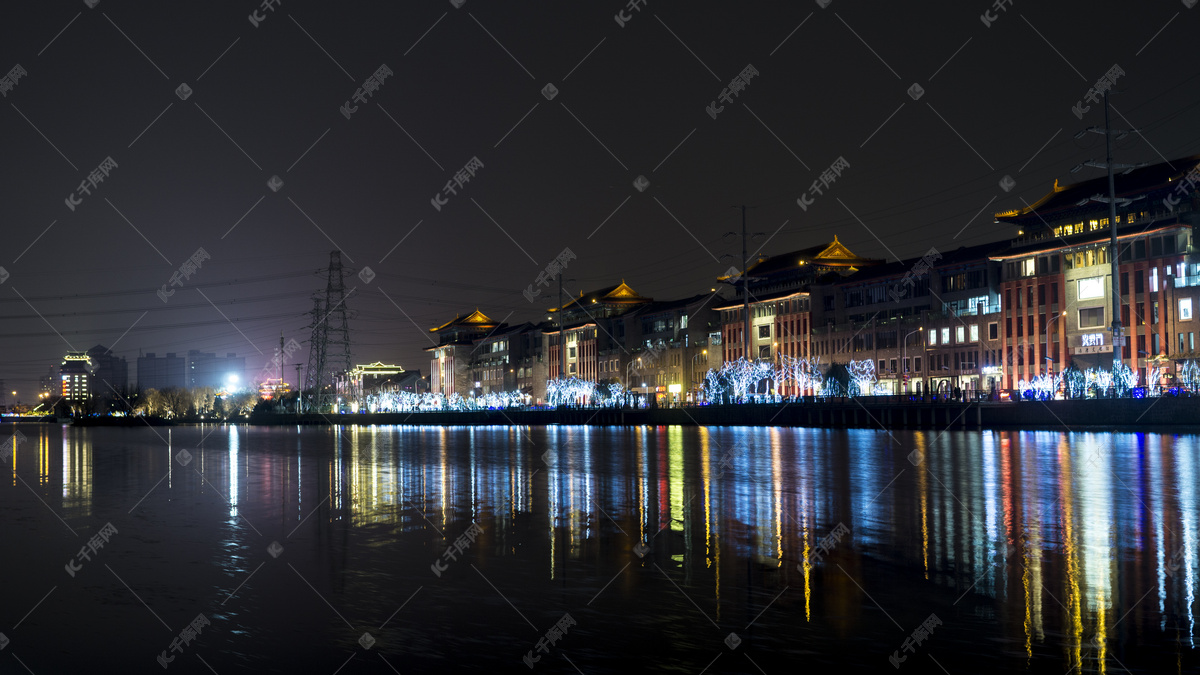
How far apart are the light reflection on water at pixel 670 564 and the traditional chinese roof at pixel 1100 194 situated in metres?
61.7

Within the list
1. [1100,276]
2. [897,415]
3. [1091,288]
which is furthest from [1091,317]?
[897,415]

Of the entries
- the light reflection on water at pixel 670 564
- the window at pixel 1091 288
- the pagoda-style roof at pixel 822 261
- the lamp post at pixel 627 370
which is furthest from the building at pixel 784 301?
the light reflection on water at pixel 670 564

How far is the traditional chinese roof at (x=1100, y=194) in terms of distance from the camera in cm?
8212

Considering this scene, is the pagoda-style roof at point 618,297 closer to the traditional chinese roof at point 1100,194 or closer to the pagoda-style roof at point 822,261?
the pagoda-style roof at point 822,261

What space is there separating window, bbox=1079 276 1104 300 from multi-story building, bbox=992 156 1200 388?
0.09m

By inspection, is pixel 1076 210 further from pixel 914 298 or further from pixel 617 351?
pixel 617 351

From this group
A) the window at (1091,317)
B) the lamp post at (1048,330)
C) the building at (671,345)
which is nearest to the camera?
the window at (1091,317)

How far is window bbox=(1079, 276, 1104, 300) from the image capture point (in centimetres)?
8800

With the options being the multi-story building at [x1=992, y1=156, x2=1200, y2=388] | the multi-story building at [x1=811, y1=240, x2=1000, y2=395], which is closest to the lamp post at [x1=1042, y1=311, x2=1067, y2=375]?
the multi-story building at [x1=992, y1=156, x2=1200, y2=388]

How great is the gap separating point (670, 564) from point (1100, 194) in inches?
3274

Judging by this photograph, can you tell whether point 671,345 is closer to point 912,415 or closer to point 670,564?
point 912,415

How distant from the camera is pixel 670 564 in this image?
47.0 feet

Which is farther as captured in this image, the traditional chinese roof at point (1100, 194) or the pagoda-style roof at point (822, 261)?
the pagoda-style roof at point (822, 261)

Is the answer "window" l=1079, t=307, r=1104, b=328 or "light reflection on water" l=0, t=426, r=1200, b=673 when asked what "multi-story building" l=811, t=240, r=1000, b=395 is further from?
"light reflection on water" l=0, t=426, r=1200, b=673
